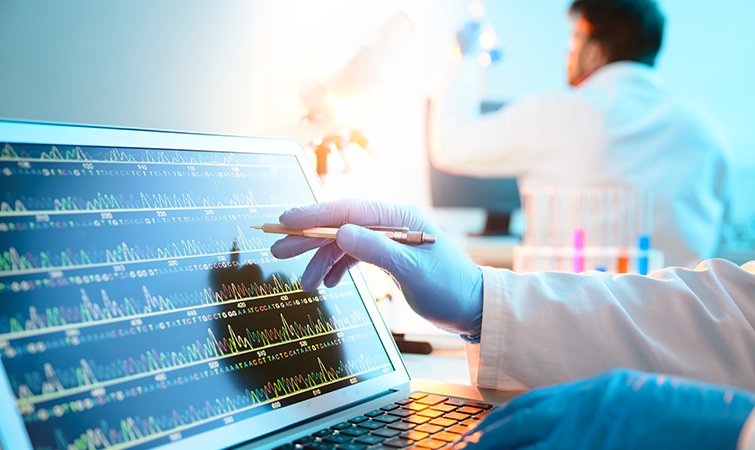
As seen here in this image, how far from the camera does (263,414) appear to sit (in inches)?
20.4

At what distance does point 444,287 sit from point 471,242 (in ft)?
5.97

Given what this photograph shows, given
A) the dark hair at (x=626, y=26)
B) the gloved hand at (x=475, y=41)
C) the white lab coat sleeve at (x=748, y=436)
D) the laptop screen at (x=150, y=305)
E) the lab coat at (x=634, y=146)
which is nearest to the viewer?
the white lab coat sleeve at (x=748, y=436)

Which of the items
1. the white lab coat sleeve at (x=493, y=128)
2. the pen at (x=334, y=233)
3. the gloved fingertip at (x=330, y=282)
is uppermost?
the white lab coat sleeve at (x=493, y=128)

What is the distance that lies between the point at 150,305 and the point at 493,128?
5.74 ft

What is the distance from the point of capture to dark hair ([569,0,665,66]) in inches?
81.0

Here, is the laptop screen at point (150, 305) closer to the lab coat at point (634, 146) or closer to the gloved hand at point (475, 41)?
the lab coat at point (634, 146)

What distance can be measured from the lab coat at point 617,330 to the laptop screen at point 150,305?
0.12 meters

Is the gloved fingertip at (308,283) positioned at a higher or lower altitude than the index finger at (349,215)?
lower

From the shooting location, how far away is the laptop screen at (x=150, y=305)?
0.44m

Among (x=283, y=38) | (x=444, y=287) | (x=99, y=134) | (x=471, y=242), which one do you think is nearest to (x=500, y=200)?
(x=471, y=242)

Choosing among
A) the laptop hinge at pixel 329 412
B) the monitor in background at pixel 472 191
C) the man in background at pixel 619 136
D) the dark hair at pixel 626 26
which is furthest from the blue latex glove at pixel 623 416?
the monitor in background at pixel 472 191

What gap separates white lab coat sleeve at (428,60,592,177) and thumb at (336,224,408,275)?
1.52m

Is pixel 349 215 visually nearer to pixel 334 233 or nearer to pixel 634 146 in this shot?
pixel 334 233

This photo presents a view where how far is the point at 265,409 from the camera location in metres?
0.52
